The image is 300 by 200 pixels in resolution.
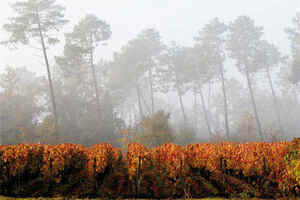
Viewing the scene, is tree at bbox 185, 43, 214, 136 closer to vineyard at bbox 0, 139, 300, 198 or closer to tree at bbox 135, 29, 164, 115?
tree at bbox 135, 29, 164, 115

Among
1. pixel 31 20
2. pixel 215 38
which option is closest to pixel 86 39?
pixel 31 20

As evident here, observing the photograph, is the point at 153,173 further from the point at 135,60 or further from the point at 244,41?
the point at 135,60

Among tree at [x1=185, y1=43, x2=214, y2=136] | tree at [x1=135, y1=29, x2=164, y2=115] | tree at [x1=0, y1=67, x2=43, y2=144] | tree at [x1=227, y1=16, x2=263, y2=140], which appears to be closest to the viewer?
tree at [x1=0, y1=67, x2=43, y2=144]

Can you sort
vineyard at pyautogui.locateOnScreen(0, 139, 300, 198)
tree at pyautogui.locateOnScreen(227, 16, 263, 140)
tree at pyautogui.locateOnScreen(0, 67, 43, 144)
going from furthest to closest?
tree at pyautogui.locateOnScreen(227, 16, 263, 140)
tree at pyautogui.locateOnScreen(0, 67, 43, 144)
vineyard at pyautogui.locateOnScreen(0, 139, 300, 198)

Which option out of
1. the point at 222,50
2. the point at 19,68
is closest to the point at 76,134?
the point at 222,50

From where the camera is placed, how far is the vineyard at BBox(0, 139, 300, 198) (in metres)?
5.61

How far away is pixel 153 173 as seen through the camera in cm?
579

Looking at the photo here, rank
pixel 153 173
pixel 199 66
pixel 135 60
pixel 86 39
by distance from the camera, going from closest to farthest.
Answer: pixel 153 173
pixel 86 39
pixel 199 66
pixel 135 60

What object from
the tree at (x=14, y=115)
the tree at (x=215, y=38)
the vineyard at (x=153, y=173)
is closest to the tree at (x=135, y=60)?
the tree at (x=215, y=38)

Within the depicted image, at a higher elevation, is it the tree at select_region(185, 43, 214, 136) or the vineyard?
the tree at select_region(185, 43, 214, 136)

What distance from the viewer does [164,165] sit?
5848mm

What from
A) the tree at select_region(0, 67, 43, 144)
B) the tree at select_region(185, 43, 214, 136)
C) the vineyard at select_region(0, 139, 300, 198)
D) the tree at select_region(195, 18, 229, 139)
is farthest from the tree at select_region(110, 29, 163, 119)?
the vineyard at select_region(0, 139, 300, 198)

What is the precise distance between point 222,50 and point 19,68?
1850 inches

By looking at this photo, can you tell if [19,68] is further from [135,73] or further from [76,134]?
[76,134]
